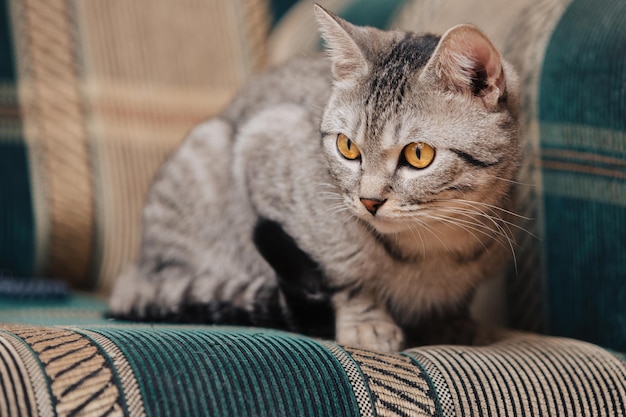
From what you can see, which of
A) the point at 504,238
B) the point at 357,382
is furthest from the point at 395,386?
the point at 504,238

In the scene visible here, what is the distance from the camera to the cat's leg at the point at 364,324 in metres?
1.10

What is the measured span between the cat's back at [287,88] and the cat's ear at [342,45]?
165 mm

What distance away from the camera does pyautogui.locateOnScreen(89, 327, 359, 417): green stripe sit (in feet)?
2.56

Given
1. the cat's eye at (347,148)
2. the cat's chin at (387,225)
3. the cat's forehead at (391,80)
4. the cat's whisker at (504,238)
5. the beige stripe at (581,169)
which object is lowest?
the cat's whisker at (504,238)

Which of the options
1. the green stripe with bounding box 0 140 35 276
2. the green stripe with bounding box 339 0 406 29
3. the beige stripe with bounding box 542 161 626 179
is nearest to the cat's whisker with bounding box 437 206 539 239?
the beige stripe with bounding box 542 161 626 179

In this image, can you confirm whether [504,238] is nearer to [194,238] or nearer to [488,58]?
[488,58]

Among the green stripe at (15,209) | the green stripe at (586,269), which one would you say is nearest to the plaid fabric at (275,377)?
the green stripe at (586,269)

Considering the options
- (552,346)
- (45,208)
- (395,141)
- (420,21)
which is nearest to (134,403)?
(395,141)

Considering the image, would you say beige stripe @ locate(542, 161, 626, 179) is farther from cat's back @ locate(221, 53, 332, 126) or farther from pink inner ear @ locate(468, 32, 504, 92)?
cat's back @ locate(221, 53, 332, 126)

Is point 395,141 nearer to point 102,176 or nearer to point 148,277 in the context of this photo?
point 148,277

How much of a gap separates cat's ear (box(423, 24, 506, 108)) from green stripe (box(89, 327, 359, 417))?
40 cm

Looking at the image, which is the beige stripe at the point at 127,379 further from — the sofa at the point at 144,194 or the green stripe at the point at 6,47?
the green stripe at the point at 6,47

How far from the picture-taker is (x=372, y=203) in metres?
1.02

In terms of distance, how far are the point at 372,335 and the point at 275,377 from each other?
30cm
